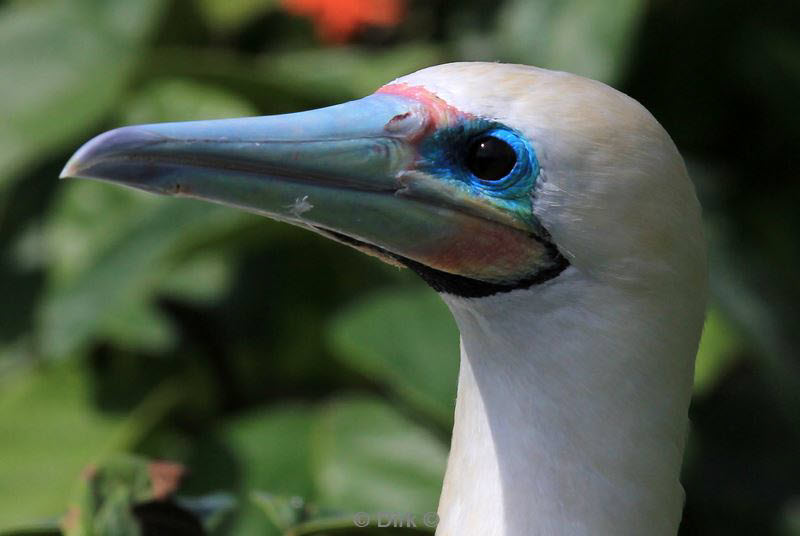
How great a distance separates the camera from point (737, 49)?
280cm

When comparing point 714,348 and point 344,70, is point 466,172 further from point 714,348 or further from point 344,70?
point 344,70

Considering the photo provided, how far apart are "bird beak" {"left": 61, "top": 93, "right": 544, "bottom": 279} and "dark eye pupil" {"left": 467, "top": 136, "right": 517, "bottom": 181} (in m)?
0.03

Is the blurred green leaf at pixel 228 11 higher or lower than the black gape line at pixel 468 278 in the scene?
lower

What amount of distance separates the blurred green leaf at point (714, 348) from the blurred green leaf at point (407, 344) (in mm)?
428

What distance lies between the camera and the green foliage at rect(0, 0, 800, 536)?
2.17m

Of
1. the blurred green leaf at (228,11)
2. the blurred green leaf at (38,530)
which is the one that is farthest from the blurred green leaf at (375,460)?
the blurred green leaf at (228,11)

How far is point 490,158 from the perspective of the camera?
100 cm

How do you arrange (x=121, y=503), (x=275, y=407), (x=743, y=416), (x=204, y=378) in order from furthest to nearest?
(x=743, y=416)
(x=204, y=378)
(x=275, y=407)
(x=121, y=503)

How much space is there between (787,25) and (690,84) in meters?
0.26

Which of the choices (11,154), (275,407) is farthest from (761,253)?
(11,154)

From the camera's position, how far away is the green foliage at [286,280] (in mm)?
2168

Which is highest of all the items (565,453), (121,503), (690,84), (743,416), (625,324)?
(625,324)

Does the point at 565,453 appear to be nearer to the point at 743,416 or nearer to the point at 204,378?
the point at 204,378

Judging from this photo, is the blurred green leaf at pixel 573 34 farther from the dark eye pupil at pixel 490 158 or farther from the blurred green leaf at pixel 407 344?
the dark eye pupil at pixel 490 158
